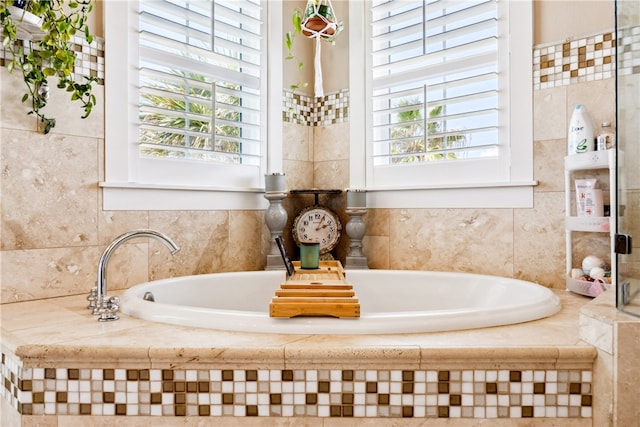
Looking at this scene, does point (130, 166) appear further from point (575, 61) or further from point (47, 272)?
point (575, 61)

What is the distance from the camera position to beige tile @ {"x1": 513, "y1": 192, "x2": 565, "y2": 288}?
207 centimetres

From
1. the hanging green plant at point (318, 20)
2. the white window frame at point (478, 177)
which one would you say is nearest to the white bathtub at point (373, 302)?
the white window frame at point (478, 177)

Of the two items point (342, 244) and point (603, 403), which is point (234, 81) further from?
point (603, 403)

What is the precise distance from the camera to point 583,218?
6.15 ft

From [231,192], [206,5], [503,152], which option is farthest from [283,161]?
[503,152]

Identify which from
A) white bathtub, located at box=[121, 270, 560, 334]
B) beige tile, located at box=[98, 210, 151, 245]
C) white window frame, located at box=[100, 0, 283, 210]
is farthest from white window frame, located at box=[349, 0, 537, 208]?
beige tile, located at box=[98, 210, 151, 245]

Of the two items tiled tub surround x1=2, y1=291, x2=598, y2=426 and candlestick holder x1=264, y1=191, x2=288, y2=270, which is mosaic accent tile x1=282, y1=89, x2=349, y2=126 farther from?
tiled tub surround x1=2, y1=291, x2=598, y2=426

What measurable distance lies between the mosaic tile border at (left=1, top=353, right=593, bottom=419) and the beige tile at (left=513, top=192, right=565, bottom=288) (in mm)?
1037

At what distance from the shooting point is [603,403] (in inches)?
44.0

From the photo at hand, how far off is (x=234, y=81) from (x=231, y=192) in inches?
23.2

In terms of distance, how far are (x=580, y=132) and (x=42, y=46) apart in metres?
2.05

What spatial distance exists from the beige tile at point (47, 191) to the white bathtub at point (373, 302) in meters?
0.38

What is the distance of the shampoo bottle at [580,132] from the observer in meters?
1.91

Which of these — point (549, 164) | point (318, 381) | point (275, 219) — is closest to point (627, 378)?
point (318, 381)
